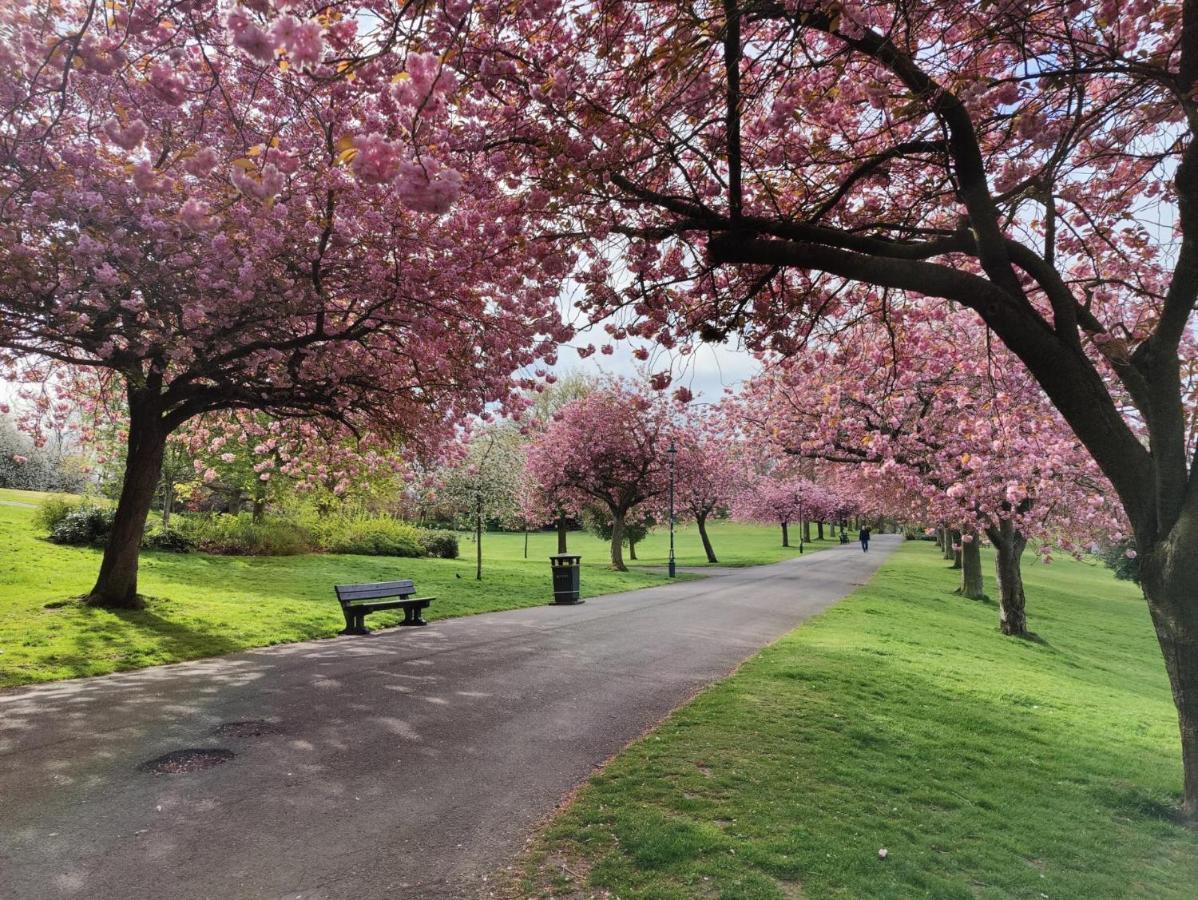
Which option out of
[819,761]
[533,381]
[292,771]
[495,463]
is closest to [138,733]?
[292,771]

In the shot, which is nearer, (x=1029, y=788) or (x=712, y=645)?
(x=1029, y=788)

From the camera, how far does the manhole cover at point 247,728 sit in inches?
255

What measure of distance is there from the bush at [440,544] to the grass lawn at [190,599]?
5.10 meters

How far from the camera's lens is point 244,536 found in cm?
2559

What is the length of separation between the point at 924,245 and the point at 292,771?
6727 mm

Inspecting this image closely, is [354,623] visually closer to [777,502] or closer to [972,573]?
[972,573]

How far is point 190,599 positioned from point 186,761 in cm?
1104

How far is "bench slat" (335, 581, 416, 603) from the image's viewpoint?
12664 mm

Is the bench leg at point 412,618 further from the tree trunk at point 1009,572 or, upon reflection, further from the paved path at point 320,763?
the tree trunk at point 1009,572

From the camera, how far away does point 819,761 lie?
615 centimetres

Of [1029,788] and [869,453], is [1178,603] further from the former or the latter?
[869,453]

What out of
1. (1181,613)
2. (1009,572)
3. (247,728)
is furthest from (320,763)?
(1009,572)

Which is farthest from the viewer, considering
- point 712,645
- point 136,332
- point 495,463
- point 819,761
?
point 495,463

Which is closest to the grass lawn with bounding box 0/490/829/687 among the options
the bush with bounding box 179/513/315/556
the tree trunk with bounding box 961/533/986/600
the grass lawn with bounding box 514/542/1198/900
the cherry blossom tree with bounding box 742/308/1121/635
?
the bush with bounding box 179/513/315/556
